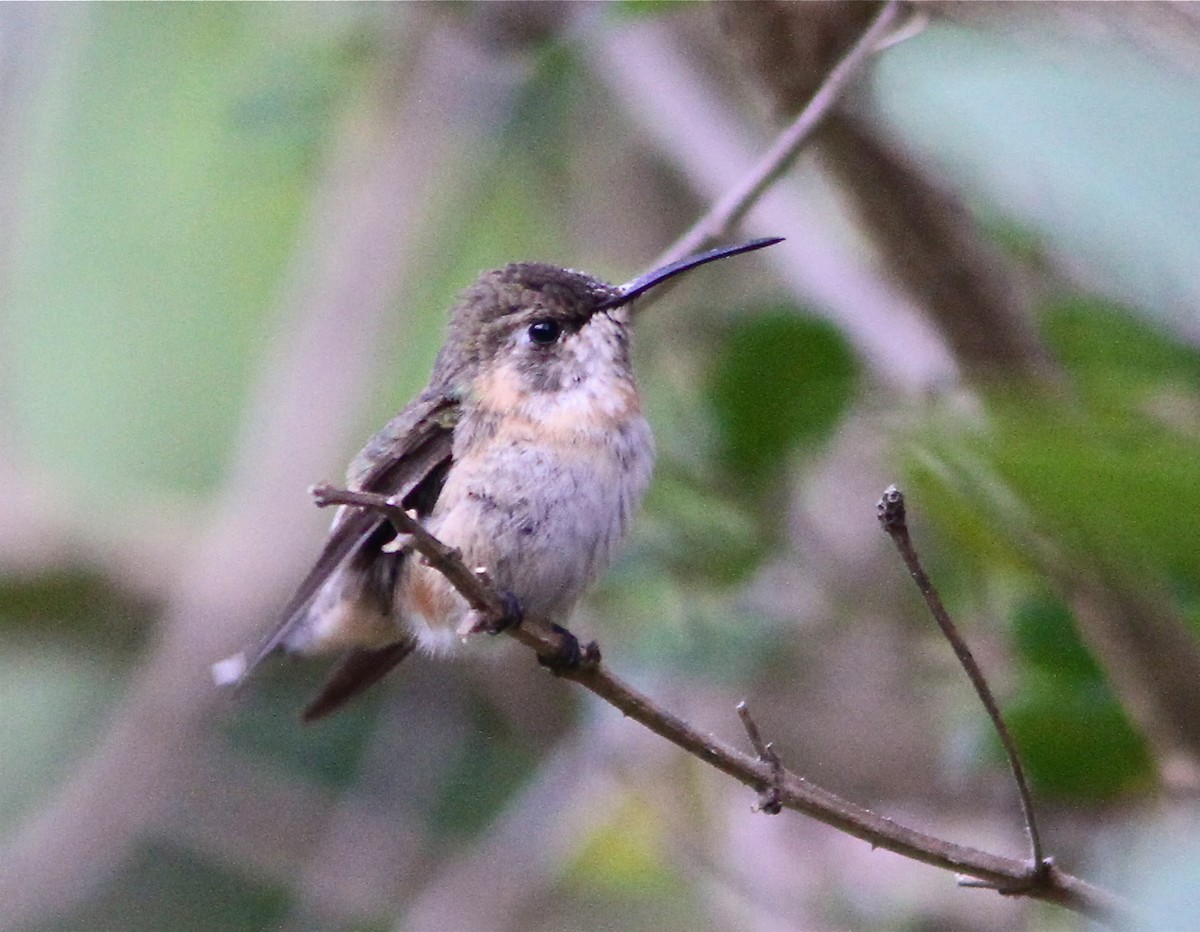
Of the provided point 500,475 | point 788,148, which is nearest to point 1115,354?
point 788,148

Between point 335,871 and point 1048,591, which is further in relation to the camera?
point 335,871

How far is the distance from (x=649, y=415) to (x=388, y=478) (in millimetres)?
780

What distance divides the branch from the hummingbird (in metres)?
0.47

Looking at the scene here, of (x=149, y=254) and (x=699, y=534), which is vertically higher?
(x=149, y=254)

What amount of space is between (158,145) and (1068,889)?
12.1 ft

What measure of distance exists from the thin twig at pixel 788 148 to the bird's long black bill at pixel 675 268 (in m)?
0.03

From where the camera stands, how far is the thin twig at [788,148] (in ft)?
7.23

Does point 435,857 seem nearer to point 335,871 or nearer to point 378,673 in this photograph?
point 335,871

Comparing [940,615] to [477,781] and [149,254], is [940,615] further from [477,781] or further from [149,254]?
[149,254]

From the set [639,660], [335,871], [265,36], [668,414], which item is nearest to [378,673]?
[639,660]

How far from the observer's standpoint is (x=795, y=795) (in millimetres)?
1604

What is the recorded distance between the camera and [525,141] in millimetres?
3910

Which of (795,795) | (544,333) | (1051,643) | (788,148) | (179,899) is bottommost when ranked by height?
(179,899)

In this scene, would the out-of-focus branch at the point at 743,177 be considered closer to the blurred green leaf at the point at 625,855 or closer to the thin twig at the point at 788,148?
the thin twig at the point at 788,148
